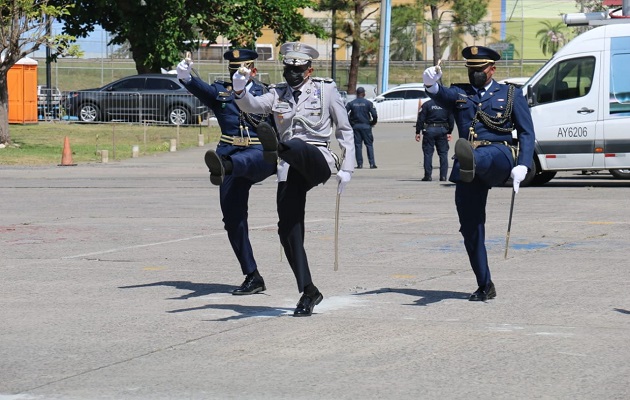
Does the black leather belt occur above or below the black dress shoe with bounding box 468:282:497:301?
above

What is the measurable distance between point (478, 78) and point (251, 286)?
7.90ft

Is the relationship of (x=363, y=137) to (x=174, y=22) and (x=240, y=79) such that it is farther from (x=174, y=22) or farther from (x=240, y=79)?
(x=240, y=79)

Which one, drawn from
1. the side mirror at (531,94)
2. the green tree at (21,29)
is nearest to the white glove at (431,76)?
the side mirror at (531,94)

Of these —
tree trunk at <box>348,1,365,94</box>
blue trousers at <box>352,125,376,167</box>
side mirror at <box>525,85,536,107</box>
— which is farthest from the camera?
tree trunk at <box>348,1,365,94</box>

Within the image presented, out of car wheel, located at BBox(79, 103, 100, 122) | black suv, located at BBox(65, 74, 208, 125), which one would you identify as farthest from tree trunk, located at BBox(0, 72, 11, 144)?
car wheel, located at BBox(79, 103, 100, 122)

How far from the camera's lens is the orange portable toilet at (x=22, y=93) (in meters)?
42.3

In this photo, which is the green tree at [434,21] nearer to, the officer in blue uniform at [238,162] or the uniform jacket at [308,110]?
the officer in blue uniform at [238,162]

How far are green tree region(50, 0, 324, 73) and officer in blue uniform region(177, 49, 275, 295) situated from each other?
106 ft

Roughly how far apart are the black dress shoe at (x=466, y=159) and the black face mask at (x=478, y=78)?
0.66m

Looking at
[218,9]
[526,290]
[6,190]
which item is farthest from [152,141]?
[526,290]

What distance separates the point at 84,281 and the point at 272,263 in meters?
1.99

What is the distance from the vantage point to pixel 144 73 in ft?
145

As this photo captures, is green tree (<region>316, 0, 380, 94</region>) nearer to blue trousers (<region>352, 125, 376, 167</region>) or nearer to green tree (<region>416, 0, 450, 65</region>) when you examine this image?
green tree (<region>416, 0, 450, 65</region>)

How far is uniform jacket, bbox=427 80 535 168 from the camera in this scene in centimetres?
955
